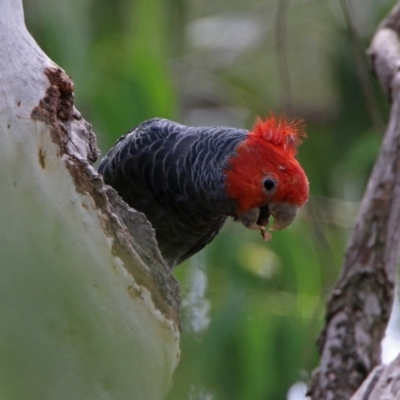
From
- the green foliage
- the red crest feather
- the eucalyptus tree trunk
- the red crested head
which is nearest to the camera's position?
the eucalyptus tree trunk

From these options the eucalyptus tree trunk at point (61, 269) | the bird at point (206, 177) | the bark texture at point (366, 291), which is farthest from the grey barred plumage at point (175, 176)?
the eucalyptus tree trunk at point (61, 269)

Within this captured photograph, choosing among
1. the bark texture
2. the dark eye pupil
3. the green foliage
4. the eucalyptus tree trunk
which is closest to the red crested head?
the dark eye pupil

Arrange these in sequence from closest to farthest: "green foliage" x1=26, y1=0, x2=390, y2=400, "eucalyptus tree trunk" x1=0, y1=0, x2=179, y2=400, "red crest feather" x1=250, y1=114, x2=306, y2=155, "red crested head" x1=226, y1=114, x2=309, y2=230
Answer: "eucalyptus tree trunk" x1=0, y1=0, x2=179, y2=400, "red crested head" x1=226, y1=114, x2=309, y2=230, "red crest feather" x1=250, y1=114, x2=306, y2=155, "green foliage" x1=26, y1=0, x2=390, y2=400

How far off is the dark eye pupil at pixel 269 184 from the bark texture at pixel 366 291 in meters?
0.44

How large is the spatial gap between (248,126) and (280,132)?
5.74 feet

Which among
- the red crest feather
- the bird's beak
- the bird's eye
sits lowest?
the bird's beak

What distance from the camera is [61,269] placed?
5.55ft

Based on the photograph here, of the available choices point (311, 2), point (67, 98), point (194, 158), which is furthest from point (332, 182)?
point (67, 98)

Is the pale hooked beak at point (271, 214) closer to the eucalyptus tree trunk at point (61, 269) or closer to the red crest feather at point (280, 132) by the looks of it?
the red crest feather at point (280, 132)

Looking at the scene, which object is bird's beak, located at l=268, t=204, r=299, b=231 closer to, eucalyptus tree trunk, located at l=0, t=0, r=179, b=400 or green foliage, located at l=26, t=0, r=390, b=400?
green foliage, located at l=26, t=0, r=390, b=400

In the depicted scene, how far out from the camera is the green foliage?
12.0 feet

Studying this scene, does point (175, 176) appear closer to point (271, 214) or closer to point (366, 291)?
point (271, 214)

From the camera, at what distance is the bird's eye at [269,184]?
2.69 m

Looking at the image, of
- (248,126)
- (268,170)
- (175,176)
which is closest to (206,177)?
(175,176)
